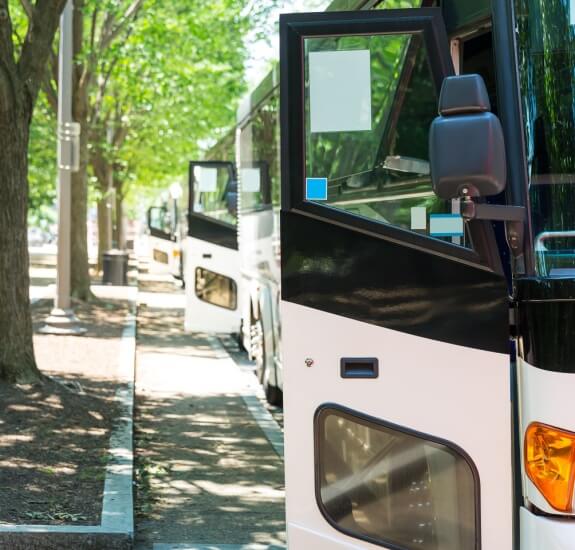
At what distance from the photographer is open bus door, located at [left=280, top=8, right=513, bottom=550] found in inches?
160

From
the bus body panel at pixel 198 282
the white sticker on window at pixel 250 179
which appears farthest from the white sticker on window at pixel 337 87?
the bus body panel at pixel 198 282

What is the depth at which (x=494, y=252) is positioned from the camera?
4.05 m

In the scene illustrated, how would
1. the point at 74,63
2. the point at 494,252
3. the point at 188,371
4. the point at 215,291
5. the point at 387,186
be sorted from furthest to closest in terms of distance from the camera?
the point at 74,63 → the point at 215,291 → the point at 188,371 → the point at 387,186 → the point at 494,252

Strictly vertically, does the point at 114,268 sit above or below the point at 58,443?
above

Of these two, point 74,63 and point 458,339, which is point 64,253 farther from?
point 458,339

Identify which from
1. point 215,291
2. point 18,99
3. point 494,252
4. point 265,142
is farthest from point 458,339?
point 215,291

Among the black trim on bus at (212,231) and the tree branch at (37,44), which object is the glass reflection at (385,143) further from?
the black trim on bus at (212,231)

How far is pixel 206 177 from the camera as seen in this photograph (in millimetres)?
17422

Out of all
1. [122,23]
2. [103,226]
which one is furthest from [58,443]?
[103,226]

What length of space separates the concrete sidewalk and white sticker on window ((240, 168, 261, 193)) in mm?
2227

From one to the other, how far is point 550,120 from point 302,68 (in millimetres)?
936

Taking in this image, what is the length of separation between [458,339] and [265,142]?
829 centimetres

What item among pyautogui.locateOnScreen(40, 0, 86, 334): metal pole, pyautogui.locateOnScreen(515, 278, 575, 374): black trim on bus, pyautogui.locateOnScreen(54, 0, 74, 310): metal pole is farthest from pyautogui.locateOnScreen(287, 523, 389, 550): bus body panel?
pyautogui.locateOnScreen(54, 0, 74, 310): metal pole

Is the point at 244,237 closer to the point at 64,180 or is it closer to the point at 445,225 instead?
the point at 64,180
